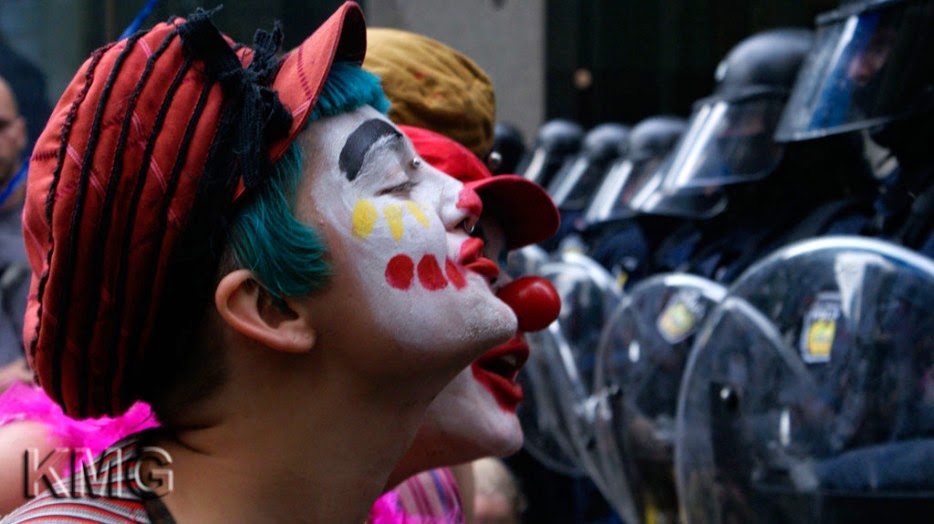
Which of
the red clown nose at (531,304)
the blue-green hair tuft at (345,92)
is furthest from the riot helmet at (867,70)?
the blue-green hair tuft at (345,92)

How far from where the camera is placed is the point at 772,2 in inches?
474

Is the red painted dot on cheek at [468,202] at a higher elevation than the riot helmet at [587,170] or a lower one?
higher

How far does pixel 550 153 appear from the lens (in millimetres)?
10023

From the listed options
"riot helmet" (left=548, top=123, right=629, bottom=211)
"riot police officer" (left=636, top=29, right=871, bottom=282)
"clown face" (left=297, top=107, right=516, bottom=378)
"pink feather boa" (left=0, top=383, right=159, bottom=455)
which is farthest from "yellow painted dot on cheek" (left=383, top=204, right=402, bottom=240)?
"riot helmet" (left=548, top=123, right=629, bottom=211)

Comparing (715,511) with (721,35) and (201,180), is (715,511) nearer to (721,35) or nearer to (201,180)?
(201,180)

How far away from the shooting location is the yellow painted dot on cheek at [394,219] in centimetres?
161

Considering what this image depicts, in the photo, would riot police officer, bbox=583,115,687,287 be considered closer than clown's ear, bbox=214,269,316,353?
No

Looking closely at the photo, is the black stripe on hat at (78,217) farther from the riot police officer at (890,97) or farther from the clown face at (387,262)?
the riot police officer at (890,97)

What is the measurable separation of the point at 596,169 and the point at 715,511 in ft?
18.7

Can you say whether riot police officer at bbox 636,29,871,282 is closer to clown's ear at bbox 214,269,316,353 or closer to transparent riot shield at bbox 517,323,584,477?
transparent riot shield at bbox 517,323,584,477

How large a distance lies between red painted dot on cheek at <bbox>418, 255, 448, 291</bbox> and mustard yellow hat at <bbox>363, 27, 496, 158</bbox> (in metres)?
0.86

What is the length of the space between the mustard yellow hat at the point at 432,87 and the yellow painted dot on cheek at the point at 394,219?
2.72 feet

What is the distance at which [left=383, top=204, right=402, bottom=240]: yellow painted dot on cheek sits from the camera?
1.61 m

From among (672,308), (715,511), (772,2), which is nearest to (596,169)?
(772,2)
